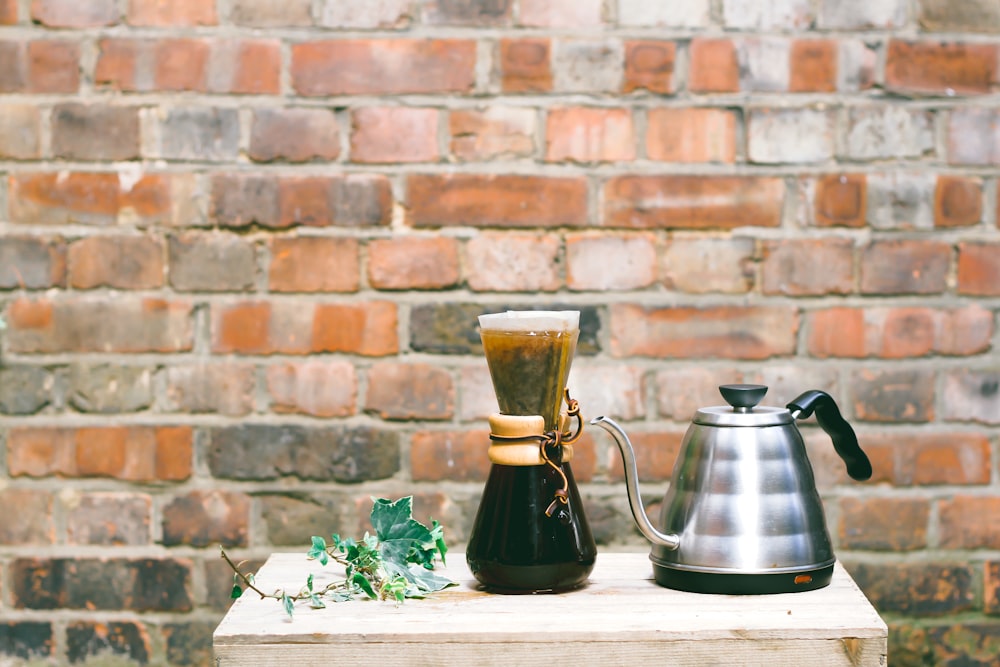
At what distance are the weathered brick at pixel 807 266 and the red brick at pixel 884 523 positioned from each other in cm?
31

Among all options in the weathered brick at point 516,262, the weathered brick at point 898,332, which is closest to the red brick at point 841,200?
the weathered brick at point 898,332

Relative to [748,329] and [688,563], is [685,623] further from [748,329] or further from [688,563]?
[748,329]

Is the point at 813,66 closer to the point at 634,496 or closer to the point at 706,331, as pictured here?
the point at 706,331

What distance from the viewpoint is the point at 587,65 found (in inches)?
56.0

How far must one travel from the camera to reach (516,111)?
1423mm

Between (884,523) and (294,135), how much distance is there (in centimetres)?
99

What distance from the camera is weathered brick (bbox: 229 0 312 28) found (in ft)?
4.67

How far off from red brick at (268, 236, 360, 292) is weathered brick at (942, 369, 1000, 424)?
85 cm

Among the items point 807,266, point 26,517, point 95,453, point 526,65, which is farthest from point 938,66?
point 26,517

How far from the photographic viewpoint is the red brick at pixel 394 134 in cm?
142

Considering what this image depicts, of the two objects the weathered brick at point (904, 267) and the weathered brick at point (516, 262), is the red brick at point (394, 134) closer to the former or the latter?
the weathered brick at point (516, 262)

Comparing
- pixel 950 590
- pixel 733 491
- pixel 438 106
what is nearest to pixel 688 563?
pixel 733 491

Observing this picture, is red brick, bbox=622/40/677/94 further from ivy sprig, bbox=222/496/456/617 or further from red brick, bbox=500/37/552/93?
ivy sprig, bbox=222/496/456/617

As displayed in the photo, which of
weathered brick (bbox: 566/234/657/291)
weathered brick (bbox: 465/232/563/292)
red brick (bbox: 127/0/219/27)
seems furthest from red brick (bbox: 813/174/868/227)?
red brick (bbox: 127/0/219/27)
